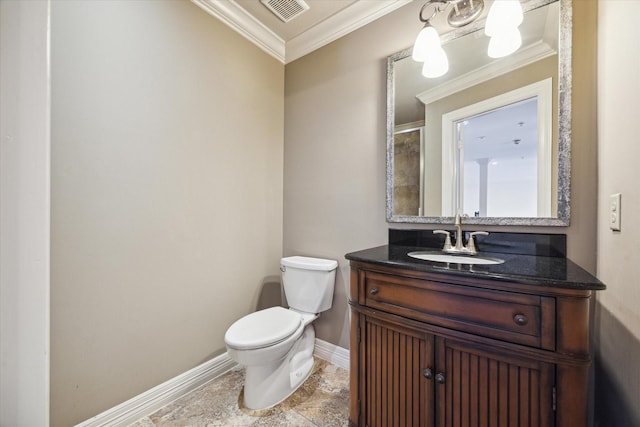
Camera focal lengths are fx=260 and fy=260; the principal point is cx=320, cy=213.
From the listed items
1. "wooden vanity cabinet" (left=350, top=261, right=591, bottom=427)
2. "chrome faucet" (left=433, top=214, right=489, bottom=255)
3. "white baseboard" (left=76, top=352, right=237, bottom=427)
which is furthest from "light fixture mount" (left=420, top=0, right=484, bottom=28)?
"white baseboard" (left=76, top=352, right=237, bottom=427)

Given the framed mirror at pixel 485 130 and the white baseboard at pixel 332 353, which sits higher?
the framed mirror at pixel 485 130

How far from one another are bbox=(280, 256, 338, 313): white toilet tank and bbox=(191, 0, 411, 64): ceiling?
1.60 metres

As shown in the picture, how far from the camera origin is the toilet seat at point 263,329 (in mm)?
1271

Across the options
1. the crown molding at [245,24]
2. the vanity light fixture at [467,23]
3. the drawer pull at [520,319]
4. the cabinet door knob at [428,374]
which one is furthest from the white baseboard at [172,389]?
the crown molding at [245,24]

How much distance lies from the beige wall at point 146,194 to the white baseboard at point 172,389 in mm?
Result: 40

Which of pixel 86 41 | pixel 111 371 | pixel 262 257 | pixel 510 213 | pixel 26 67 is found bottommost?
pixel 111 371

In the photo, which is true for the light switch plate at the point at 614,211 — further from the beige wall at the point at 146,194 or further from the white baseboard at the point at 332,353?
the beige wall at the point at 146,194

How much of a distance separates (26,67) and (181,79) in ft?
3.20

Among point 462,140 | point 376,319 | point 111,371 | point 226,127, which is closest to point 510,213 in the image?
point 462,140

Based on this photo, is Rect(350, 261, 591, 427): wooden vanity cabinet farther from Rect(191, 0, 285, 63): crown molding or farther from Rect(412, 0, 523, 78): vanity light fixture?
Rect(191, 0, 285, 63): crown molding

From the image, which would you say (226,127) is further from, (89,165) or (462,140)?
(462,140)

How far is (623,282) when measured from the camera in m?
0.84

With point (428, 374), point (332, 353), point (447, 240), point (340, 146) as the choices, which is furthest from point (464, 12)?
point (332, 353)

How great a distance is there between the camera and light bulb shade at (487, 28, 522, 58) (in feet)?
3.93
